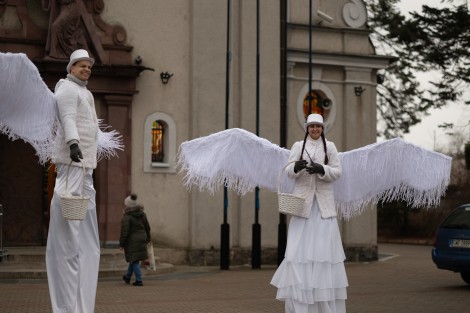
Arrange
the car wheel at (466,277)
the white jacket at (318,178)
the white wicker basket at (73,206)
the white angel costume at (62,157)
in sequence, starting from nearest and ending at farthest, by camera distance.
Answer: the white wicker basket at (73,206), the white angel costume at (62,157), the white jacket at (318,178), the car wheel at (466,277)

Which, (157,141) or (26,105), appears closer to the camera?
(26,105)

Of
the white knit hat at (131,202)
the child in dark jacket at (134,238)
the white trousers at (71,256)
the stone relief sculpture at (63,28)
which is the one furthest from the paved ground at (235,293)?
the stone relief sculpture at (63,28)

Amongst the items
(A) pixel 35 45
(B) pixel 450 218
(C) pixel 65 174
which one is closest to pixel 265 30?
(A) pixel 35 45

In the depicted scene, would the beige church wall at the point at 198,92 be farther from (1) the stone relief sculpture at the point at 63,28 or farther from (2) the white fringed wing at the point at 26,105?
(2) the white fringed wing at the point at 26,105

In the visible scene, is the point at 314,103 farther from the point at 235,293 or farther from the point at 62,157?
the point at 62,157

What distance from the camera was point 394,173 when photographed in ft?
35.8

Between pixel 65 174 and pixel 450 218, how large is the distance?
11681mm

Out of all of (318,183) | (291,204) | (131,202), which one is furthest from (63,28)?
(291,204)

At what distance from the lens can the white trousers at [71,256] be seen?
8.70 meters

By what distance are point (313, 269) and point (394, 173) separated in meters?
1.58

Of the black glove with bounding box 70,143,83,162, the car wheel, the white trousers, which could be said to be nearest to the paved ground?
the car wheel

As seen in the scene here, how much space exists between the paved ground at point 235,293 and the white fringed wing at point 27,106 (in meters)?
5.05

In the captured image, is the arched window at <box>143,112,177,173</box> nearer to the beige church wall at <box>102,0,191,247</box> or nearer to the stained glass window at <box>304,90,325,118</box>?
the beige church wall at <box>102,0,191,247</box>

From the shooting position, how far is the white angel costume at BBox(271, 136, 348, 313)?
1008 cm
